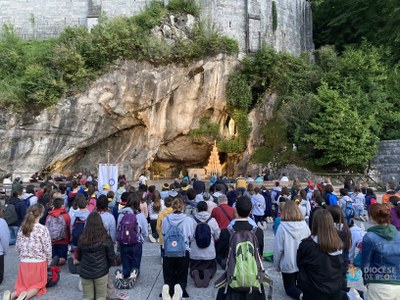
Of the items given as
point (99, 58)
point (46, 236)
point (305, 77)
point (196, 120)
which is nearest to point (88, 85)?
point (99, 58)

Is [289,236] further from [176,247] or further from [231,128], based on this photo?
[231,128]

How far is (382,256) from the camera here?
3.89 meters

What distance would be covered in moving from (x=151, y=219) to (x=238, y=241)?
583 cm

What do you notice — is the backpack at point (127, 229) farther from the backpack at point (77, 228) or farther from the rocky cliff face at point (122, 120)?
the rocky cliff face at point (122, 120)

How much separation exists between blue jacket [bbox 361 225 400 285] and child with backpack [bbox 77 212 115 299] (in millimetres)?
3479

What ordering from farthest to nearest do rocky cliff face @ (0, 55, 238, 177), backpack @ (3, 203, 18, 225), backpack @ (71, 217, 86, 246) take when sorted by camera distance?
rocky cliff face @ (0, 55, 238, 177) < backpack @ (3, 203, 18, 225) < backpack @ (71, 217, 86, 246)

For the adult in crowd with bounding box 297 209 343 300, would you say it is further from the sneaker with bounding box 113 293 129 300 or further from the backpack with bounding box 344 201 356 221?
the backpack with bounding box 344 201 356 221

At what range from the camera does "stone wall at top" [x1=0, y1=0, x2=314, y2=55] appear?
2770cm

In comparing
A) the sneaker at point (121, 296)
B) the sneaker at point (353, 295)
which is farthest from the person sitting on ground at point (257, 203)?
the sneaker at point (353, 295)

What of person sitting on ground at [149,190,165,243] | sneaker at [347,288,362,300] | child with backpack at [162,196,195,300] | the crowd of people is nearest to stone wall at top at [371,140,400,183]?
the crowd of people

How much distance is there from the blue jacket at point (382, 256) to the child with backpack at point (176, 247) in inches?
112

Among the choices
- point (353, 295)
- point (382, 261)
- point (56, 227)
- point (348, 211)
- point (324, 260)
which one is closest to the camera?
point (382, 261)

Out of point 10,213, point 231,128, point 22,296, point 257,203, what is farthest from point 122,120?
point 22,296

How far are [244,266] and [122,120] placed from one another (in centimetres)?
2186
